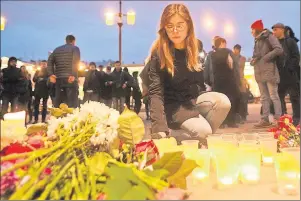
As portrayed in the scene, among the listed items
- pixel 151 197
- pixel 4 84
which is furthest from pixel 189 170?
pixel 4 84

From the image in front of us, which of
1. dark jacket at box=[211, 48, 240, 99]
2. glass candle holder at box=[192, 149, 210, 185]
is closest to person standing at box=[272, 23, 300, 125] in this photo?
dark jacket at box=[211, 48, 240, 99]

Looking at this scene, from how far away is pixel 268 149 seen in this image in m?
1.98

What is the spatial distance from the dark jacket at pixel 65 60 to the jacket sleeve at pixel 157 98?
3.51m

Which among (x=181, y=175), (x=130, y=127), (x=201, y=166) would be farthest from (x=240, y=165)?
(x=130, y=127)

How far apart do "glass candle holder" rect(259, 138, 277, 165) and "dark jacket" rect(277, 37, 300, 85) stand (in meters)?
4.47

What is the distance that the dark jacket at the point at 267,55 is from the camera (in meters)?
6.03

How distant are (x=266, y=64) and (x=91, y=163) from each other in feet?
17.6

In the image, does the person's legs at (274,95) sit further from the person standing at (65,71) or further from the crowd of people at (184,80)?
the person standing at (65,71)

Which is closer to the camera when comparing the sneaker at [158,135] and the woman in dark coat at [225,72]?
the sneaker at [158,135]

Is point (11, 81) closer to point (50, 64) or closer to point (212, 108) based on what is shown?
point (50, 64)

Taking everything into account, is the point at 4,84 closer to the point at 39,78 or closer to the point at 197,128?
the point at 39,78

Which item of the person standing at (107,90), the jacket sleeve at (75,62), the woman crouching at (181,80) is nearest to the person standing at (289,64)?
the jacket sleeve at (75,62)

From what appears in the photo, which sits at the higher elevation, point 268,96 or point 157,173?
point 268,96

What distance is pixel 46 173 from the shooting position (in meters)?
1.17
